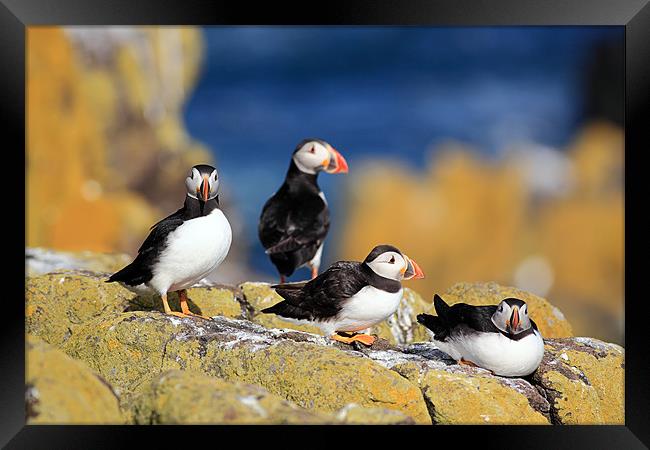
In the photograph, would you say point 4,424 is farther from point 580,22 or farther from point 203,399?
point 580,22

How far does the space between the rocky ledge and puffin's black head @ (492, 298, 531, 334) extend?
12.1 inches

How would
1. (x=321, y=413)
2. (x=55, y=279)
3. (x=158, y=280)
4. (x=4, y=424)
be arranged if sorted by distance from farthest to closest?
(x=55, y=279)
(x=158, y=280)
(x=4, y=424)
(x=321, y=413)

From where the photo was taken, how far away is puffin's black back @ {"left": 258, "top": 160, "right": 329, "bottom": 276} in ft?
19.5

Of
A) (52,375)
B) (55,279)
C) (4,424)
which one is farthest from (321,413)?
(55,279)

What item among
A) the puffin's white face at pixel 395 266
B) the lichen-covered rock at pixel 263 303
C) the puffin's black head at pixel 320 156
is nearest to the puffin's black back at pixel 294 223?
the puffin's black head at pixel 320 156

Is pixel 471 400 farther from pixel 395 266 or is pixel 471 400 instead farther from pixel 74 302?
pixel 74 302

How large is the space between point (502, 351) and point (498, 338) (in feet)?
0.26

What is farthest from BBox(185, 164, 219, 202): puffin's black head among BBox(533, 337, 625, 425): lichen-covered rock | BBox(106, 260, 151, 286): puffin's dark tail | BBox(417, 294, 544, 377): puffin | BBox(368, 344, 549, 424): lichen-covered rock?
BBox(533, 337, 625, 425): lichen-covered rock

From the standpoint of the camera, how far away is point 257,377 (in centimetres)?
442

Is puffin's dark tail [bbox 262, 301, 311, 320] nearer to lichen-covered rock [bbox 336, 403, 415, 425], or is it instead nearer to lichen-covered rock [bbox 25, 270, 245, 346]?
lichen-covered rock [bbox 25, 270, 245, 346]

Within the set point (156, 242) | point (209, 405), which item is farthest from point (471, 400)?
point (156, 242)

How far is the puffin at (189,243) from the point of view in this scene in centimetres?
A: 467

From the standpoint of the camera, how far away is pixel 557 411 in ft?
14.9

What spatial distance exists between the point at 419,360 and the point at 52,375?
2076mm
